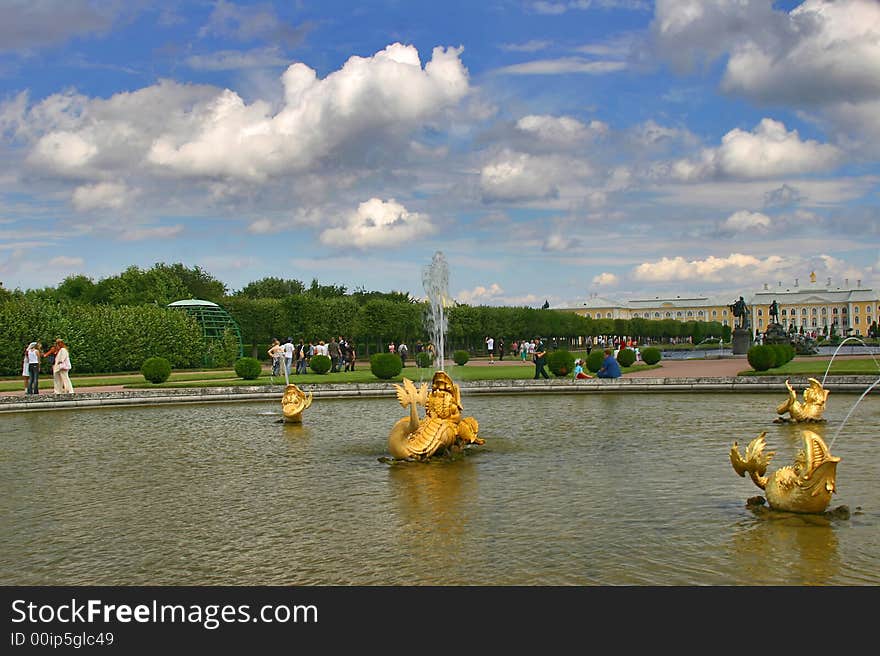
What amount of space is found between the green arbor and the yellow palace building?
82648 millimetres

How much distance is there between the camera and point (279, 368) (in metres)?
29.0

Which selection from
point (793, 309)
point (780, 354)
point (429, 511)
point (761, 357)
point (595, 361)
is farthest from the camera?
point (793, 309)

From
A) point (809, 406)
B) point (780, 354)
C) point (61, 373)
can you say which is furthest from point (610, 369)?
point (61, 373)

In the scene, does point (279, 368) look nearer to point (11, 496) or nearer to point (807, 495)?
point (11, 496)

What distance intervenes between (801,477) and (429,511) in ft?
9.70

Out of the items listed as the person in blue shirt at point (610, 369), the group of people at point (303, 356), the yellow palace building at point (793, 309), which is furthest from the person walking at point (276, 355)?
the yellow palace building at point (793, 309)

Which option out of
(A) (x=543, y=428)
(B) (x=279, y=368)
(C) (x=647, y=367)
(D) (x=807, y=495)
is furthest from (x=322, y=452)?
(C) (x=647, y=367)

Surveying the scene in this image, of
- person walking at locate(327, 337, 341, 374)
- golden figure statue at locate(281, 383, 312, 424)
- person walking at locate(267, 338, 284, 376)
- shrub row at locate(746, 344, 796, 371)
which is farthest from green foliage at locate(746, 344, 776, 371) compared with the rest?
person walking at locate(327, 337, 341, 374)

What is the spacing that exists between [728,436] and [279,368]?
1971cm

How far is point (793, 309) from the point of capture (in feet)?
442

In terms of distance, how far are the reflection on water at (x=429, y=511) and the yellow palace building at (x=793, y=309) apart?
111m

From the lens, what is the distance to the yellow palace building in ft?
424

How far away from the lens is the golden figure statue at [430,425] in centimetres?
987

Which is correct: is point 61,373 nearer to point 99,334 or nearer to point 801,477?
point 99,334
